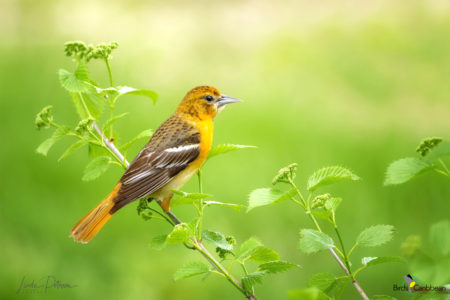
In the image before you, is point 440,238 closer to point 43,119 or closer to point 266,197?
point 266,197

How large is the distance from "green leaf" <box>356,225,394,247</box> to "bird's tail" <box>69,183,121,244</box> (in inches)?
54.5

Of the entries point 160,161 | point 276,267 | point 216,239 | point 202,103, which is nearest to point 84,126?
point 216,239

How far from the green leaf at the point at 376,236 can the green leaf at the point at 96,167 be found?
970mm

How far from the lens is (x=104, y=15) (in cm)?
902

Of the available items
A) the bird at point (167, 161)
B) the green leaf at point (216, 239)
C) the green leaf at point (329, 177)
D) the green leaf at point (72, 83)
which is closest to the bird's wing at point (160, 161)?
the bird at point (167, 161)

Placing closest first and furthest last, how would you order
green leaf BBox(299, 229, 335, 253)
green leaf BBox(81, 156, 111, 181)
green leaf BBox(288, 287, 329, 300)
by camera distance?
green leaf BBox(288, 287, 329, 300)
green leaf BBox(299, 229, 335, 253)
green leaf BBox(81, 156, 111, 181)

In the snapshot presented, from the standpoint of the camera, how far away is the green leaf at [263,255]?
1.74 meters

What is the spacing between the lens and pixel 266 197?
1.60m

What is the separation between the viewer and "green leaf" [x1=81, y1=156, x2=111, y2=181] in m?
2.12

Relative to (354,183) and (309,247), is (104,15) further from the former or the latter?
(309,247)

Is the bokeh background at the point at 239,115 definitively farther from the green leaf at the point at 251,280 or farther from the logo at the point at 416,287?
→ the logo at the point at 416,287

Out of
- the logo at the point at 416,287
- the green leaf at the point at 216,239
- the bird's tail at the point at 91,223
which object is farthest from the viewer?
the bird's tail at the point at 91,223

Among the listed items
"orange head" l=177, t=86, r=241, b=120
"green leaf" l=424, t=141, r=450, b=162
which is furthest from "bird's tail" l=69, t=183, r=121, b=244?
"green leaf" l=424, t=141, r=450, b=162

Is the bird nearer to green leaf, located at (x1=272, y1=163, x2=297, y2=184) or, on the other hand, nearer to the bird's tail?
the bird's tail
